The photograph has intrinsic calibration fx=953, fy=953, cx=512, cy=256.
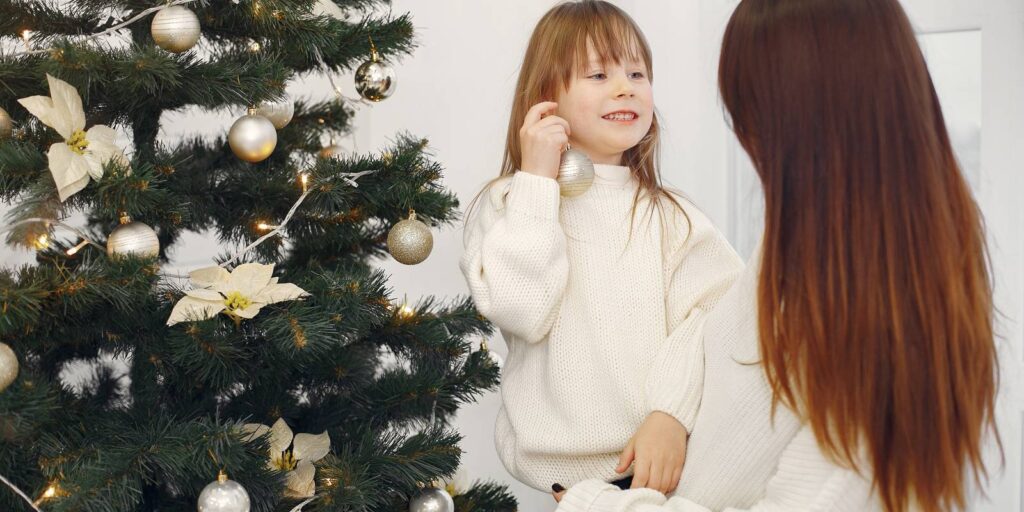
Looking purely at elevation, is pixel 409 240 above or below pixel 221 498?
above

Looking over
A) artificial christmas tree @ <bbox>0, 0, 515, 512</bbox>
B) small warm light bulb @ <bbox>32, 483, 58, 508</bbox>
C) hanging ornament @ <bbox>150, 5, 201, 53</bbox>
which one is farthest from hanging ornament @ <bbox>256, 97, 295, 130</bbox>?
small warm light bulb @ <bbox>32, 483, 58, 508</bbox>

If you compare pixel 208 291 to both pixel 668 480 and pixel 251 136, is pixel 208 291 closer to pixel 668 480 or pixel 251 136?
pixel 251 136

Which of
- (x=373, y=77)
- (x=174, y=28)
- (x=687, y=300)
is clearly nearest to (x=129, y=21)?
(x=174, y=28)

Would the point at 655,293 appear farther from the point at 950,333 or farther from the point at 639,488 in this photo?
the point at 950,333

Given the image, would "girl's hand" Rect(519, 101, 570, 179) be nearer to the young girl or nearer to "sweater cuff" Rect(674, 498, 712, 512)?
the young girl

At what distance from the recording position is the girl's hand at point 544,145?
1150 millimetres

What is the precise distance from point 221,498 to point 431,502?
0.30m

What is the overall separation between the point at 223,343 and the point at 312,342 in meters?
0.10

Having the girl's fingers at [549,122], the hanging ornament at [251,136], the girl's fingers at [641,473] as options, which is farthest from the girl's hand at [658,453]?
the hanging ornament at [251,136]

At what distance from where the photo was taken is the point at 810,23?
880 millimetres

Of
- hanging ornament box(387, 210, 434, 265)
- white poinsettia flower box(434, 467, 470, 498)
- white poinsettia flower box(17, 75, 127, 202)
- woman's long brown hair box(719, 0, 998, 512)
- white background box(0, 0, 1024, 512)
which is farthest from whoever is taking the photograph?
white background box(0, 0, 1024, 512)

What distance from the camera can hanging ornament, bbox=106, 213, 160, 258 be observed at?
3.30 feet

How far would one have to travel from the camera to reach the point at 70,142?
3.28 feet

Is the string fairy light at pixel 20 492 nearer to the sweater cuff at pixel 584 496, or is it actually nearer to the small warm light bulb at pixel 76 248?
the small warm light bulb at pixel 76 248
